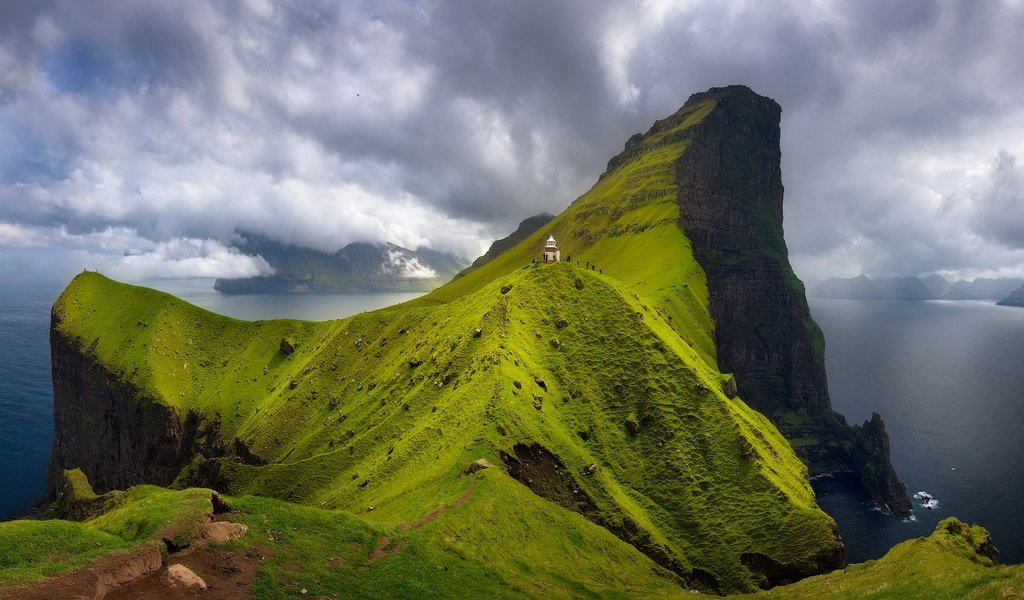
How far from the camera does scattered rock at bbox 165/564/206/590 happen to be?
28.2 metres

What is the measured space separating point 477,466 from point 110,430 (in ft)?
448

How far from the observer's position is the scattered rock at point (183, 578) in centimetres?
2820

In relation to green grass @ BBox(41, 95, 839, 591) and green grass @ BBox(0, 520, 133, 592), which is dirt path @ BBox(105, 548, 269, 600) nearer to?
green grass @ BBox(0, 520, 133, 592)

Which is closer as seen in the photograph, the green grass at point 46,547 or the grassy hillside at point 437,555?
the green grass at point 46,547

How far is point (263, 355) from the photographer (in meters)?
150

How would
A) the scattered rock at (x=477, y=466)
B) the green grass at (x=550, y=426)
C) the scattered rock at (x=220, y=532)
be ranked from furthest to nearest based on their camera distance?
the green grass at (x=550, y=426) < the scattered rock at (x=477, y=466) < the scattered rock at (x=220, y=532)

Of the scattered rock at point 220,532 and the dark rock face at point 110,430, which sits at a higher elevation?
the scattered rock at point 220,532

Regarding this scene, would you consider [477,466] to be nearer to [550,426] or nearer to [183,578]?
[550,426]

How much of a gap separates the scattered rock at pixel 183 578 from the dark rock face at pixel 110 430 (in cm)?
10292

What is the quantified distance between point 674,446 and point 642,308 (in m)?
29.6

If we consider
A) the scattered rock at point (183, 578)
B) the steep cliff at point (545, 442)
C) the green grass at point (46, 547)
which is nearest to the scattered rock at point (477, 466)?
the steep cliff at point (545, 442)

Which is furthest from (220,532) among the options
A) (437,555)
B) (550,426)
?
(550,426)

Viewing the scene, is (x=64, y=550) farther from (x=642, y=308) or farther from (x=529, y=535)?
(x=642, y=308)

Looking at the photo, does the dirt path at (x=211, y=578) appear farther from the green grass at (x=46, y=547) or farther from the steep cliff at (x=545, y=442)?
the steep cliff at (x=545, y=442)
